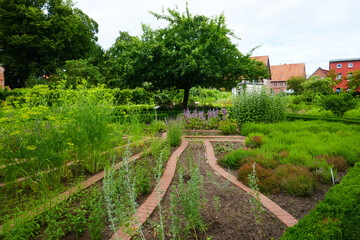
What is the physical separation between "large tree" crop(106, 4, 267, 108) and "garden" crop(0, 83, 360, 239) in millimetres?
5389

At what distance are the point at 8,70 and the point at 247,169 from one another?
29349 mm

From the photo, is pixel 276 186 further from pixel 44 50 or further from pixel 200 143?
pixel 44 50

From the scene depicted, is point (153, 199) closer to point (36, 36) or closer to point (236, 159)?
point (236, 159)

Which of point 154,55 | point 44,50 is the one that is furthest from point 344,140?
point 44,50

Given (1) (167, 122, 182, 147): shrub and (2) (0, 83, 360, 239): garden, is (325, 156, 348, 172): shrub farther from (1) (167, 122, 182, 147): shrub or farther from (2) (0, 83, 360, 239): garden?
(1) (167, 122, 182, 147): shrub

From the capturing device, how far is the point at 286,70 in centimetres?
4969

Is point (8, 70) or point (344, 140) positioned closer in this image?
point (344, 140)

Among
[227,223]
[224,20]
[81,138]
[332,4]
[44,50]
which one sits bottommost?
[227,223]

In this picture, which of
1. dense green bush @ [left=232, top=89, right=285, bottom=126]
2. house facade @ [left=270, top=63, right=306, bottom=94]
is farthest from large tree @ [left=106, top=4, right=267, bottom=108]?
house facade @ [left=270, top=63, right=306, bottom=94]

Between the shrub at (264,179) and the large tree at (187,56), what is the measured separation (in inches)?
263

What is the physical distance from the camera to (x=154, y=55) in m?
10.7

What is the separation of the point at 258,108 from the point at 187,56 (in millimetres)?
3911

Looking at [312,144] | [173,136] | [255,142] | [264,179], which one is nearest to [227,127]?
[255,142]

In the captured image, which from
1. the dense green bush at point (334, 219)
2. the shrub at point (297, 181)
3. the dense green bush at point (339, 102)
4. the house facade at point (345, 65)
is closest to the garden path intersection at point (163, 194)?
the shrub at point (297, 181)
